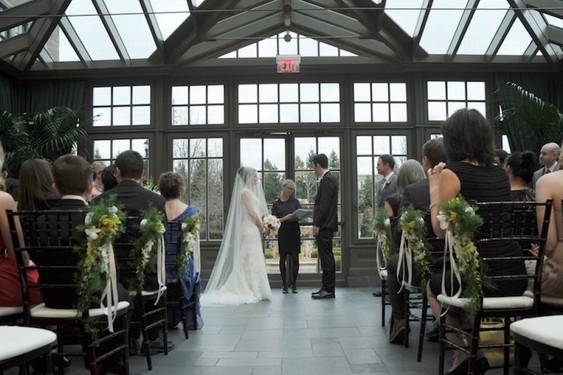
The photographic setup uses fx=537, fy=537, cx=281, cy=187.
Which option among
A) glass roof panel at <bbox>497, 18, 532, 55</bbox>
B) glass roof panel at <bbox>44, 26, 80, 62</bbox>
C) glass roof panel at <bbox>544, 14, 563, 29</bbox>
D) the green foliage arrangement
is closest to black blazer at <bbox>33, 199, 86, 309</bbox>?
the green foliage arrangement

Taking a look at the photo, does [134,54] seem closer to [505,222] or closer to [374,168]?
[374,168]

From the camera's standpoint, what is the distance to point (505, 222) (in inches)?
95.9

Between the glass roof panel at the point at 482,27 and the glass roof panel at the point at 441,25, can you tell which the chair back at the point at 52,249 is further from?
the glass roof panel at the point at 482,27

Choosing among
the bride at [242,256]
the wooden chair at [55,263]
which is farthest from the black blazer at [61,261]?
the bride at [242,256]

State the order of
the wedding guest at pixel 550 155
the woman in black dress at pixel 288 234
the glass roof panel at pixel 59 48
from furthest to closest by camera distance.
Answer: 1. the glass roof panel at pixel 59 48
2. the woman in black dress at pixel 288 234
3. the wedding guest at pixel 550 155

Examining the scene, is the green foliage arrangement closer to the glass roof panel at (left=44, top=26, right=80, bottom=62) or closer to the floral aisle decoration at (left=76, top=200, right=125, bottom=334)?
the floral aisle decoration at (left=76, top=200, right=125, bottom=334)

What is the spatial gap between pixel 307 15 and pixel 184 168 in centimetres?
285

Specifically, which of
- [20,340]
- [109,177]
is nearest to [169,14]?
[109,177]

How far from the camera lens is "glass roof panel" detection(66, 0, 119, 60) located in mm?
6938

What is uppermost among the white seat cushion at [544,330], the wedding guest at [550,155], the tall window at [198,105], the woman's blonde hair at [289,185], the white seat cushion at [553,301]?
the tall window at [198,105]

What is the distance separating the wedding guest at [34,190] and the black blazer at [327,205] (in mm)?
3949

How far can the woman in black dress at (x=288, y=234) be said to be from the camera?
720 cm

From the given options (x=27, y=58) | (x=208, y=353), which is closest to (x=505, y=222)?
(x=208, y=353)

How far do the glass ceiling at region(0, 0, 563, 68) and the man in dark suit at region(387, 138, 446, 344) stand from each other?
12.6 ft
